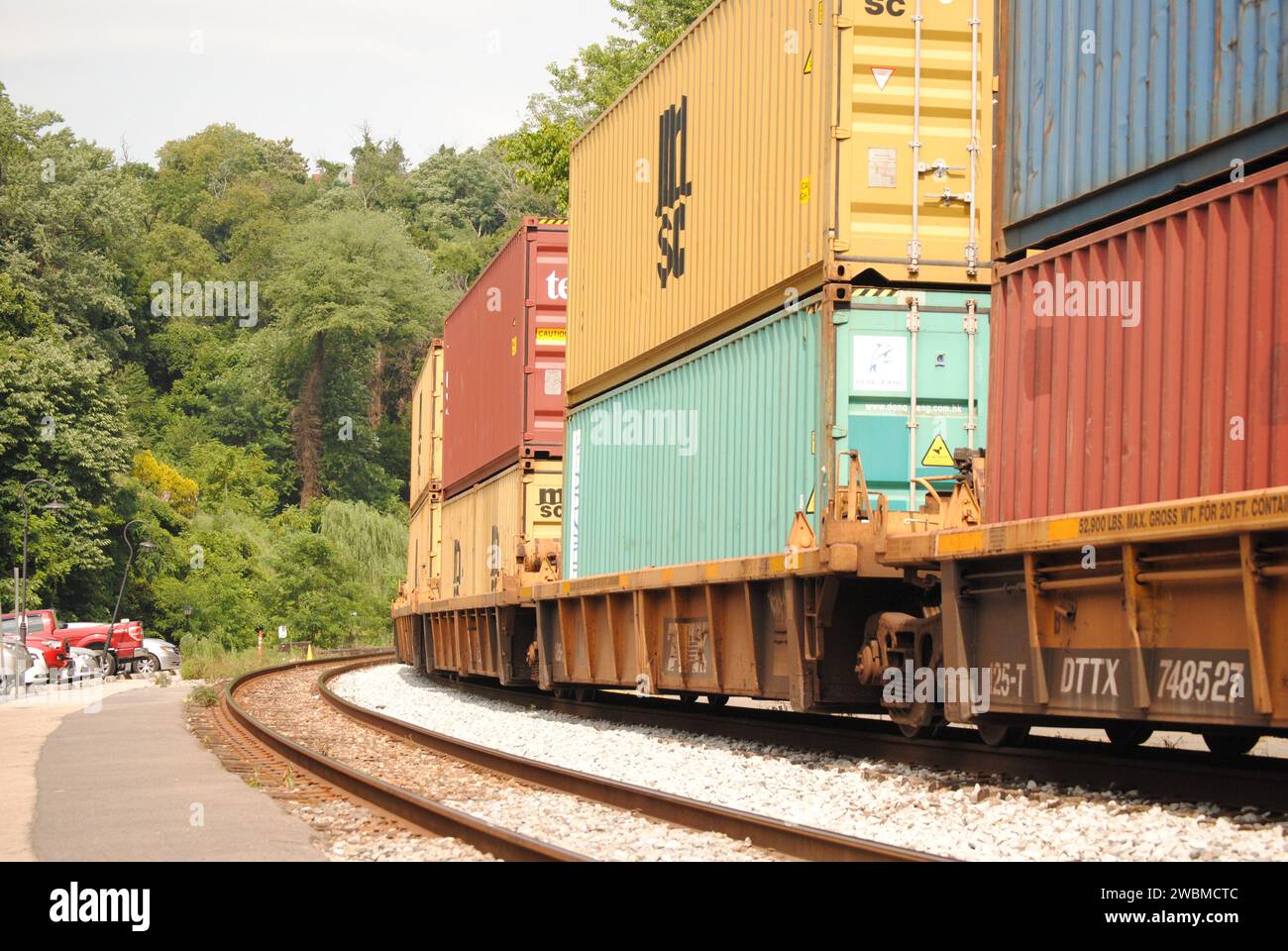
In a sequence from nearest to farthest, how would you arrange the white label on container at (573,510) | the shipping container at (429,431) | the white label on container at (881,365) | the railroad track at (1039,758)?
the railroad track at (1039,758) → the white label on container at (881,365) → the white label on container at (573,510) → the shipping container at (429,431)

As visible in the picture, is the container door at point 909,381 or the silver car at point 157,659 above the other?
the container door at point 909,381

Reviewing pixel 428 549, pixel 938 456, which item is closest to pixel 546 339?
pixel 428 549

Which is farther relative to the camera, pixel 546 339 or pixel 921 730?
pixel 546 339

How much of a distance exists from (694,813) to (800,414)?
3.98m

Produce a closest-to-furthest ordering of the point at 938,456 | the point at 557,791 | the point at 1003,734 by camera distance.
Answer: the point at 1003,734, the point at 557,791, the point at 938,456

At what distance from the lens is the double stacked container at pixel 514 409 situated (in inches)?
783

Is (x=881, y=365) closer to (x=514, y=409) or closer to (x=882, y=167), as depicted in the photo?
(x=882, y=167)

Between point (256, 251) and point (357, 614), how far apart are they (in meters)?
53.7

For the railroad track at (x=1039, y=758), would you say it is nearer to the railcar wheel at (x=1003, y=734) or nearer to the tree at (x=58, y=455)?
the railcar wheel at (x=1003, y=734)

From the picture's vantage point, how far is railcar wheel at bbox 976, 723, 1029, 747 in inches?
402

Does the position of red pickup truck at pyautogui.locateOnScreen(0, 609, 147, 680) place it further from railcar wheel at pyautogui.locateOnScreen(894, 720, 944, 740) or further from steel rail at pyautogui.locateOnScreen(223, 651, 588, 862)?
railcar wheel at pyautogui.locateOnScreen(894, 720, 944, 740)

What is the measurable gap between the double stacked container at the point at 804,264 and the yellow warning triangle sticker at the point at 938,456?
0.16 metres

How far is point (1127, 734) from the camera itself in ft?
34.8

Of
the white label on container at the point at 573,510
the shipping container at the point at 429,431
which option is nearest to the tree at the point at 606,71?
the shipping container at the point at 429,431
